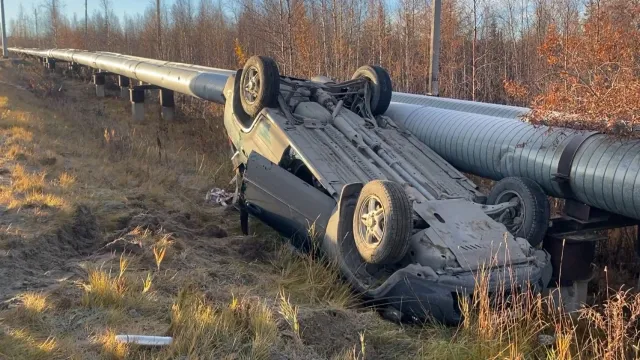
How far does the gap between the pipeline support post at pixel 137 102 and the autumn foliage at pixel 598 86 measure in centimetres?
1252

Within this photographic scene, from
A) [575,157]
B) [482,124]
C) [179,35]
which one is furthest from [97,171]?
[179,35]

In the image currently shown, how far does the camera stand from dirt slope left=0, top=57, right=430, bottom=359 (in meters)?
3.36

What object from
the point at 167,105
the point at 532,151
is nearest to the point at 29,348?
the point at 532,151

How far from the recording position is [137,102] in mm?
16609

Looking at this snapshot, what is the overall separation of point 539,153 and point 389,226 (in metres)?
2.08

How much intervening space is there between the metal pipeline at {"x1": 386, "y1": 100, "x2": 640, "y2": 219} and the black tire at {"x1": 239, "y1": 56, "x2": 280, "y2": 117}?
5.61 feet

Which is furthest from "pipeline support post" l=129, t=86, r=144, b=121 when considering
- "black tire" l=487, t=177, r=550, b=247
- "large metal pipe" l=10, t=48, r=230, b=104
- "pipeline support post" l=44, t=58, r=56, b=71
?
"pipeline support post" l=44, t=58, r=56, b=71

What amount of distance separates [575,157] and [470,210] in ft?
3.65

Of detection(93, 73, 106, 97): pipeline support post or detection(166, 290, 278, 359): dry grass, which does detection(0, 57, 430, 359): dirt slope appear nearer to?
detection(166, 290, 278, 359): dry grass

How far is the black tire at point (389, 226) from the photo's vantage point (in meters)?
4.32

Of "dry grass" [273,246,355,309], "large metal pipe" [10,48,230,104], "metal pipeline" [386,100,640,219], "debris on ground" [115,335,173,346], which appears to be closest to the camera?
"debris on ground" [115,335,173,346]

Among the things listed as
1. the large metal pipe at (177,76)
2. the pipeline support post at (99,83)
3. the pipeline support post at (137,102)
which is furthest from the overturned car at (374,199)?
the pipeline support post at (99,83)

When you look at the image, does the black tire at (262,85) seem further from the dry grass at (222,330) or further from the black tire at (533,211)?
the dry grass at (222,330)

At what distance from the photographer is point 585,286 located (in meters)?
5.34
